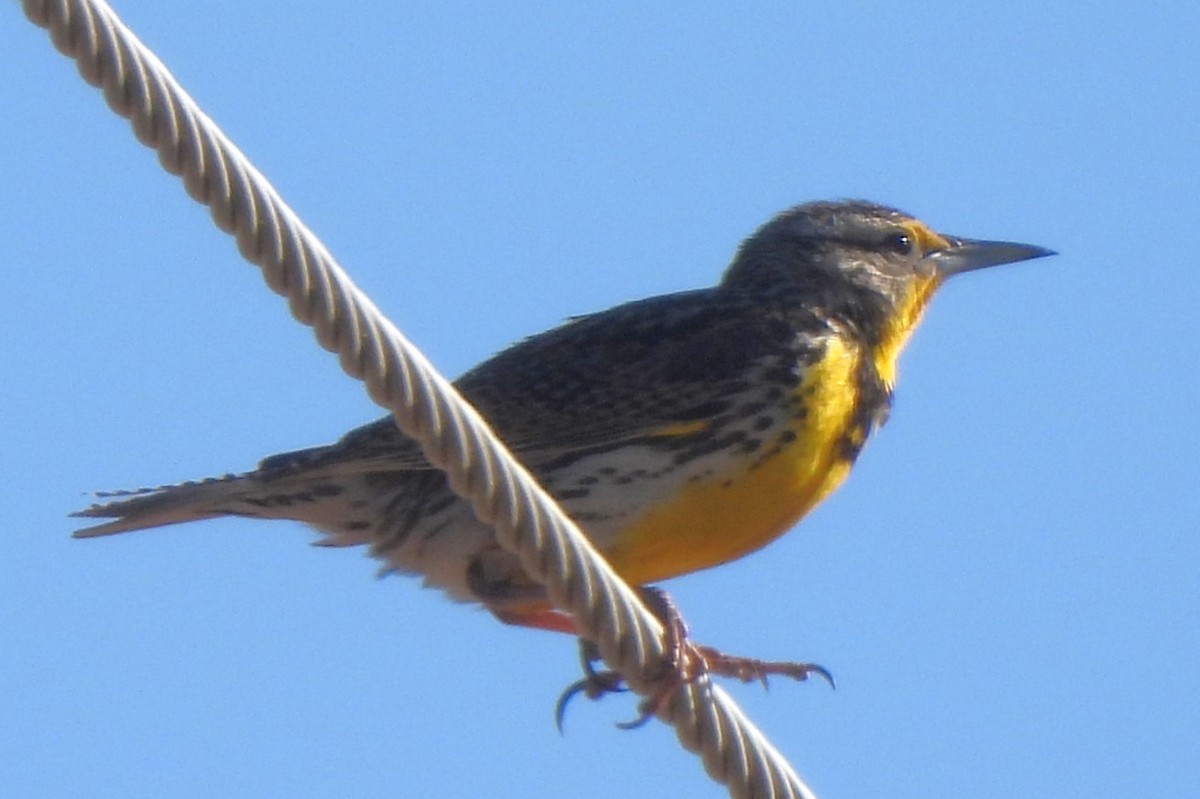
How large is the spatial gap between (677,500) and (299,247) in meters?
2.92

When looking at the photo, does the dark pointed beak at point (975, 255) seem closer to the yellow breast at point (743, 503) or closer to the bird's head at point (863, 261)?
the bird's head at point (863, 261)

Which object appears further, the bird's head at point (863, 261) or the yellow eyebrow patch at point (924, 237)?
the yellow eyebrow patch at point (924, 237)

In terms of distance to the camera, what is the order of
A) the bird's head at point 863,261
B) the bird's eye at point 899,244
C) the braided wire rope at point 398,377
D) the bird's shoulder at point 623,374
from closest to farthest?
the braided wire rope at point 398,377
the bird's shoulder at point 623,374
the bird's head at point 863,261
the bird's eye at point 899,244

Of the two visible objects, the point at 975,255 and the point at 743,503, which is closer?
the point at 743,503

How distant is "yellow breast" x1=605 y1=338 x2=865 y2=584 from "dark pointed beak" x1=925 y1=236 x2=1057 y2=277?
4.75 ft

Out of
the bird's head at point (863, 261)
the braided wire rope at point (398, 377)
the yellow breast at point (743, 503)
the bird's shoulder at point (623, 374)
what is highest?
the bird's head at point (863, 261)

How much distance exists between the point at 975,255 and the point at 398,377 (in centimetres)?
466

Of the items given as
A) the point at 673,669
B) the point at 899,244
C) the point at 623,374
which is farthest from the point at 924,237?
the point at 673,669

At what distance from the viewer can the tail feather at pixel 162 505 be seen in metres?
7.17

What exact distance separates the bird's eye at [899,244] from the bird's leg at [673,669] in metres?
2.06

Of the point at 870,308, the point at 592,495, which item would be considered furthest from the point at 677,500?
the point at 870,308

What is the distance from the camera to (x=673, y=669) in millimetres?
5043

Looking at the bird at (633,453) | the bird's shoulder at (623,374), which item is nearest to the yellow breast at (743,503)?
the bird at (633,453)

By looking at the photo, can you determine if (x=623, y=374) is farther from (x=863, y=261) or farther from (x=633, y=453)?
(x=863, y=261)
